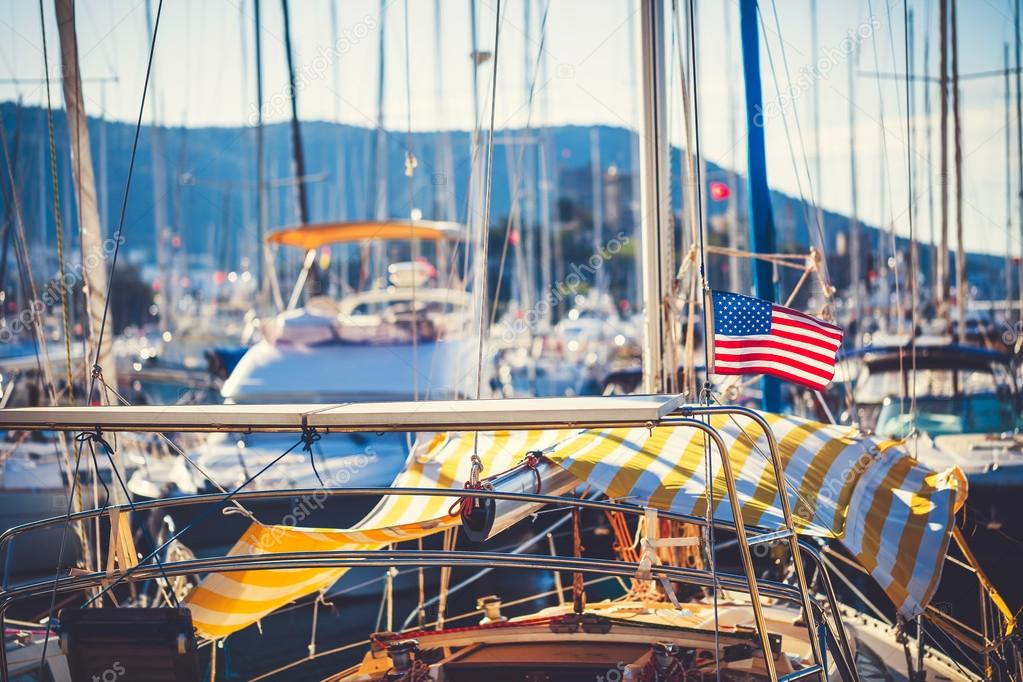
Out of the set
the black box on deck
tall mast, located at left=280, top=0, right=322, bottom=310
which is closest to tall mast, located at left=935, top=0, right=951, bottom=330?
tall mast, located at left=280, top=0, right=322, bottom=310

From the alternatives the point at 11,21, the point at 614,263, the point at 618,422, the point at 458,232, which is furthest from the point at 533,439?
the point at 614,263

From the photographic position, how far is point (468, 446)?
630cm

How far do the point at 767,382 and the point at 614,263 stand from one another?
4709 centimetres

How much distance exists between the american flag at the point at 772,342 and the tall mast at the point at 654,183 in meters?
1.17

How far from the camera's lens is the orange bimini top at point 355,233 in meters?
11.6

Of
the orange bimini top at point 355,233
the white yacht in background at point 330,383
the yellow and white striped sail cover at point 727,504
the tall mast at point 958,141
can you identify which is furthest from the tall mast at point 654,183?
the tall mast at point 958,141

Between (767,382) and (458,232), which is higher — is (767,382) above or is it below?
below

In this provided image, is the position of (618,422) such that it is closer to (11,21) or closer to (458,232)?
(11,21)

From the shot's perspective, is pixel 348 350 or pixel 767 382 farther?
pixel 348 350

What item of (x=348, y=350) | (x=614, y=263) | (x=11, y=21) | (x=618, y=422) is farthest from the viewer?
(x=614, y=263)

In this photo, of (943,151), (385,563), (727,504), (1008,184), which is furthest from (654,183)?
(1008,184)

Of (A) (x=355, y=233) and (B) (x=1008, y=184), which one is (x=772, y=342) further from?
(B) (x=1008, y=184)

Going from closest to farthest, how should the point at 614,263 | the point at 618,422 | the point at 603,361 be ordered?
1. the point at 618,422
2. the point at 603,361
3. the point at 614,263

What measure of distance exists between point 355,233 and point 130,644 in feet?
29.5
